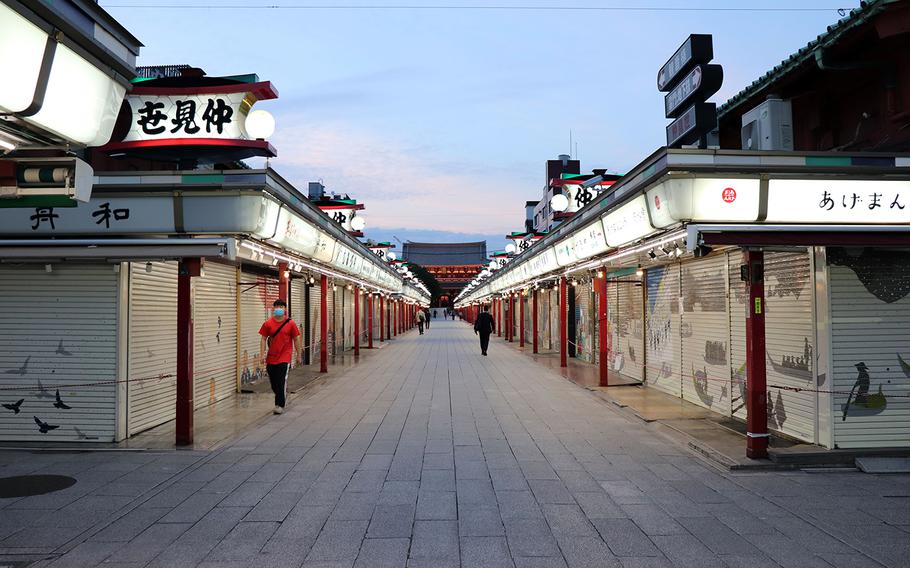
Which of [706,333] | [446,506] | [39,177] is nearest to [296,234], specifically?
[446,506]

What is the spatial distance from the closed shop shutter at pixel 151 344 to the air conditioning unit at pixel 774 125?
11.2 meters

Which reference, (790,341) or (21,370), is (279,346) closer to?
(21,370)

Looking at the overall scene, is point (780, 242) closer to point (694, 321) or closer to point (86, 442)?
point (694, 321)

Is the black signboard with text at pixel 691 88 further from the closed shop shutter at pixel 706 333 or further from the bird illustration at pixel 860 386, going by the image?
the bird illustration at pixel 860 386

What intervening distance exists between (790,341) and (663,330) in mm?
5428

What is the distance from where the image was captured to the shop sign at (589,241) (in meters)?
13.1

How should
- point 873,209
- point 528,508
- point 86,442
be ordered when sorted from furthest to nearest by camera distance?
point 86,442, point 873,209, point 528,508

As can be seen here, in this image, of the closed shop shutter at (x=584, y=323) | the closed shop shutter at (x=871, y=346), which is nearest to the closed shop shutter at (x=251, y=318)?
the closed shop shutter at (x=584, y=323)

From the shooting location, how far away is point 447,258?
140500mm

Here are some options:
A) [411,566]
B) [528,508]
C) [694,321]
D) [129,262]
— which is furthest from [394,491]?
[694,321]

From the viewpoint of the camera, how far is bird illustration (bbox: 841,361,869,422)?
28.1ft

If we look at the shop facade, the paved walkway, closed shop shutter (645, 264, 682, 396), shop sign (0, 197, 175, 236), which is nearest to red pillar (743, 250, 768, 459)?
the shop facade

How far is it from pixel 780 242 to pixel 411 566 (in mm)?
5928

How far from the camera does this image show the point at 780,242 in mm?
7824
